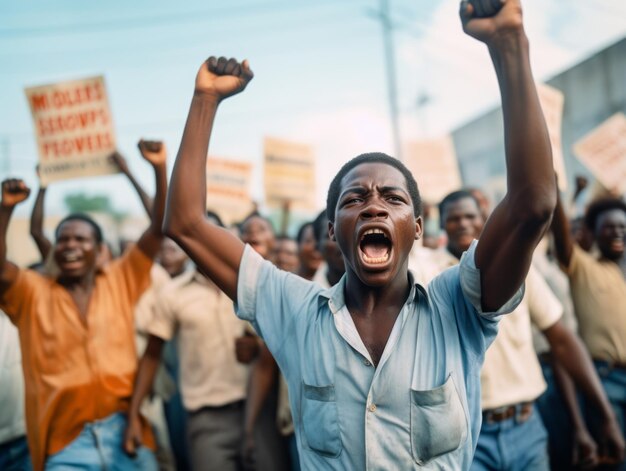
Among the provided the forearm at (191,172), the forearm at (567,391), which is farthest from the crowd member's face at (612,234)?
the forearm at (191,172)

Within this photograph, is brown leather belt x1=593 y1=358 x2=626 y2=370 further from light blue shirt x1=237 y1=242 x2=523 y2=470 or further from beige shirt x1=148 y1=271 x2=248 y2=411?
light blue shirt x1=237 y1=242 x2=523 y2=470

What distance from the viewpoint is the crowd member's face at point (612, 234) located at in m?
4.11

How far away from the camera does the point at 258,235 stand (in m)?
4.17

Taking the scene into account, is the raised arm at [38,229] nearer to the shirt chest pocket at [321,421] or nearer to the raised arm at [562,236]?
the shirt chest pocket at [321,421]

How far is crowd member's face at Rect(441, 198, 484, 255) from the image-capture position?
3432mm

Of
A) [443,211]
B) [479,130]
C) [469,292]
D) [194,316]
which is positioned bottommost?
[194,316]

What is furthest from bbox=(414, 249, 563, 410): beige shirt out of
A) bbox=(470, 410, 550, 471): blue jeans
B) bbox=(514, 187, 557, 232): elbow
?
bbox=(514, 187, 557, 232): elbow

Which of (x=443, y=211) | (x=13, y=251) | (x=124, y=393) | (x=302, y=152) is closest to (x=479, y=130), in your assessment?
(x=302, y=152)

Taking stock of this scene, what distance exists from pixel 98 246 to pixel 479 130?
1529 centimetres

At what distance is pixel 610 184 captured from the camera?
526cm

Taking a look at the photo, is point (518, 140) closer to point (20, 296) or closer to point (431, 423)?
point (431, 423)

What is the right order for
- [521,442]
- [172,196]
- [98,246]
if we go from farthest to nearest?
[98,246], [521,442], [172,196]

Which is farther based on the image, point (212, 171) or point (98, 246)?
point (212, 171)

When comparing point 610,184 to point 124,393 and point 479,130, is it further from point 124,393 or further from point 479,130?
point 479,130
